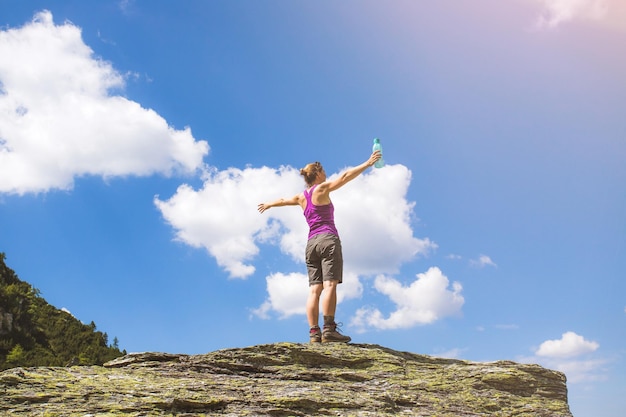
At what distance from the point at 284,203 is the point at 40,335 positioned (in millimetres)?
31108

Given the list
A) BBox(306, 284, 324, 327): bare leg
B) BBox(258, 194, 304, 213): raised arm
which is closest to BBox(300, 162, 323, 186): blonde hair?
BBox(258, 194, 304, 213): raised arm

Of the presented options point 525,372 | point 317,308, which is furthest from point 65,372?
point 525,372

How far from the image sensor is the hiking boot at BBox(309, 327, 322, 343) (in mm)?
12781

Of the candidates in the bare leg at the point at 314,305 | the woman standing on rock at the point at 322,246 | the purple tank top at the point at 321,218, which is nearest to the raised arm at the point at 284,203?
the woman standing on rock at the point at 322,246

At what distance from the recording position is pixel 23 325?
37.6 m

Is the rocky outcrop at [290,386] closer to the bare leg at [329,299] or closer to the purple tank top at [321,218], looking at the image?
the bare leg at [329,299]

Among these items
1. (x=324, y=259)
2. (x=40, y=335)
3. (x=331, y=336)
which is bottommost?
(x=331, y=336)

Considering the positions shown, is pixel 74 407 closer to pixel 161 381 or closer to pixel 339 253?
pixel 161 381

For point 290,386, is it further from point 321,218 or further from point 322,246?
point 321,218

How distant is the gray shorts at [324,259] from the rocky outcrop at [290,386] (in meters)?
1.65

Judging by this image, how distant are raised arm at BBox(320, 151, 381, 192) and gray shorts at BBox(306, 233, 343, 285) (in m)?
1.15

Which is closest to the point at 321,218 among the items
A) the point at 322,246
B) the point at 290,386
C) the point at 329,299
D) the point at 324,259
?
the point at 322,246

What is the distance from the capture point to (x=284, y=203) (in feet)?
47.0

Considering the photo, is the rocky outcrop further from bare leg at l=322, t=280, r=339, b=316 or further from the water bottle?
the water bottle
